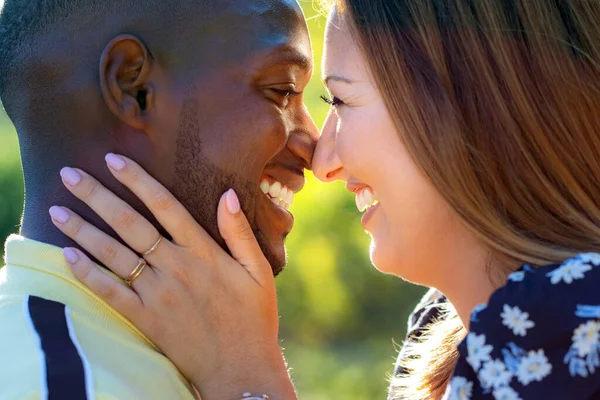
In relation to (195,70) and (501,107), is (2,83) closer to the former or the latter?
(195,70)

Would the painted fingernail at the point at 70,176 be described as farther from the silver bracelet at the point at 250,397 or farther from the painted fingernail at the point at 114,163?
the silver bracelet at the point at 250,397

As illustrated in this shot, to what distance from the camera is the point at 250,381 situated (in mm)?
2678

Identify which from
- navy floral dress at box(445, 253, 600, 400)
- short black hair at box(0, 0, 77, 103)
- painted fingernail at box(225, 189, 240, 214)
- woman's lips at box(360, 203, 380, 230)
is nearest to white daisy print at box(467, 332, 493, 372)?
navy floral dress at box(445, 253, 600, 400)

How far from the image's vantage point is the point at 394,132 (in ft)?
8.45

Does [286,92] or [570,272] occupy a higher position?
[286,92]

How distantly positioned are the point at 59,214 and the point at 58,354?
1.70 feet

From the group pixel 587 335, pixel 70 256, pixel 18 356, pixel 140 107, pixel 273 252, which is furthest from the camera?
pixel 273 252

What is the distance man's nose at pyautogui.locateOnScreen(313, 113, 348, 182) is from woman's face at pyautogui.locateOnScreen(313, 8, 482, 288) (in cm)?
11

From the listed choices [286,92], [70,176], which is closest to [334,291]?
[286,92]

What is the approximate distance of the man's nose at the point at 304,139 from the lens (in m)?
3.04

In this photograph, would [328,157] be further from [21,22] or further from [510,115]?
[21,22]

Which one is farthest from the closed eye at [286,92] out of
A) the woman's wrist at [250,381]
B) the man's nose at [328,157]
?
the woman's wrist at [250,381]

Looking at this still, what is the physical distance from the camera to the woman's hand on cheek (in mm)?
2625

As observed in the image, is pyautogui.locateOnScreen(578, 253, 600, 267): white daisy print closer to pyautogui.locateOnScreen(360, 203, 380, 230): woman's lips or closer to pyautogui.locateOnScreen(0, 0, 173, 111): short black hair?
pyautogui.locateOnScreen(360, 203, 380, 230): woman's lips
